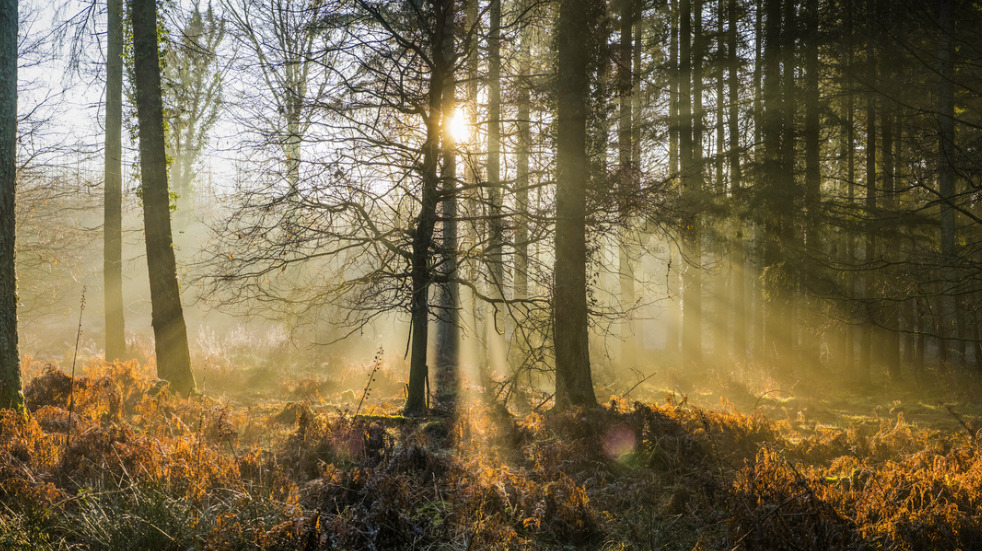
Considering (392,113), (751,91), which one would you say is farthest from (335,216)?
(751,91)

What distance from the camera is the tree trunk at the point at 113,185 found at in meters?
12.2

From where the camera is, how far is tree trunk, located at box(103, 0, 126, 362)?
12234 millimetres

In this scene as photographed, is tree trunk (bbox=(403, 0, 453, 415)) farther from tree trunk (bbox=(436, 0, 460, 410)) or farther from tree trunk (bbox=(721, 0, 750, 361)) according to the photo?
tree trunk (bbox=(721, 0, 750, 361))

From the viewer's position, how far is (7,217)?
578 cm

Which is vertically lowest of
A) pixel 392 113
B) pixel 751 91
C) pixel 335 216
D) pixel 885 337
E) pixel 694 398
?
pixel 694 398

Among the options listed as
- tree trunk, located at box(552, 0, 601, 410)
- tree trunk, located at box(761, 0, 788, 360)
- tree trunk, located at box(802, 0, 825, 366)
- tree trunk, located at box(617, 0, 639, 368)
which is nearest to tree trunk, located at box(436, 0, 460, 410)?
tree trunk, located at box(552, 0, 601, 410)

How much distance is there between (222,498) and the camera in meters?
3.81

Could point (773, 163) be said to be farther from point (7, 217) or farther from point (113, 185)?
point (113, 185)

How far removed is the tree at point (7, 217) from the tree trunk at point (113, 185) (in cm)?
707

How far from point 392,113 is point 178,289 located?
14.8ft

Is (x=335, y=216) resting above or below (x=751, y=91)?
below

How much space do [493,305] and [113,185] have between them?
10.8 meters

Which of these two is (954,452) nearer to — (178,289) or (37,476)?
(37,476)

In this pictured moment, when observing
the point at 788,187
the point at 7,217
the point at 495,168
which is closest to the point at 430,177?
the point at 7,217
